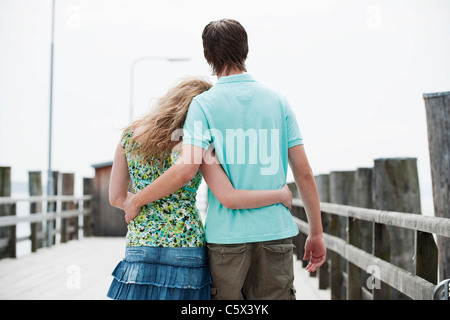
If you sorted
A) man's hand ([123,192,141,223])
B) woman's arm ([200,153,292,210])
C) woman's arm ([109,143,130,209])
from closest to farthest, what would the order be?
woman's arm ([200,153,292,210])
man's hand ([123,192,141,223])
woman's arm ([109,143,130,209])

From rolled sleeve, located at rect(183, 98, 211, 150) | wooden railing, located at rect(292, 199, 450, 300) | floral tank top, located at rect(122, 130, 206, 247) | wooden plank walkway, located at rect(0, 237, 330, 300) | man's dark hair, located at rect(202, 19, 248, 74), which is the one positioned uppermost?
man's dark hair, located at rect(202, 19, 248, 74)

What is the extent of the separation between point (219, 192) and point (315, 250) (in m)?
0.55

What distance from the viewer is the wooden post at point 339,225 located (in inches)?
232

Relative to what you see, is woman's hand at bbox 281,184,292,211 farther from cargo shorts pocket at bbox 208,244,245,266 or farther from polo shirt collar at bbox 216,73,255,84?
polo shirt collar at bbox 216,73,255,84

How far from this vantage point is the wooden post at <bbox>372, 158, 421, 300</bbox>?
494cm

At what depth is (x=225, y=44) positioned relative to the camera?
2170 mm

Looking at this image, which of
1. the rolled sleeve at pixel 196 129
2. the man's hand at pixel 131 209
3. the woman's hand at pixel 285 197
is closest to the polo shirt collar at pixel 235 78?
the rolled sleeve at pixel 196 129

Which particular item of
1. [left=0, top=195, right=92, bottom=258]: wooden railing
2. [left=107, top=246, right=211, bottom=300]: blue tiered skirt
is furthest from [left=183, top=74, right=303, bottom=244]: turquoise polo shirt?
[left=0, top=195, right=92, bottom=258]: wooden railing

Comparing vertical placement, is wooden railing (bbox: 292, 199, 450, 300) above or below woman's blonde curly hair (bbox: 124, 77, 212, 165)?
below

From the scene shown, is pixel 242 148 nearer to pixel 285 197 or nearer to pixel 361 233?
pixel 285 197

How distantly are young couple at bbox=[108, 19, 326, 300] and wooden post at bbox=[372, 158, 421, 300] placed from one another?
9.99 feet

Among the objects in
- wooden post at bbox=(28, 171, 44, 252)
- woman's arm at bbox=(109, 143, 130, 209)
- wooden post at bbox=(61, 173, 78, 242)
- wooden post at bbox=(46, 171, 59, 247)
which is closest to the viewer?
woman's arm at bbox=(109, 143, 130, 209)

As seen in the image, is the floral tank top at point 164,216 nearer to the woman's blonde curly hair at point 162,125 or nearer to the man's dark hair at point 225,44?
the woman's blonde curly hair at point 162,125

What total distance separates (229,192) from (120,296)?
1.90ft
